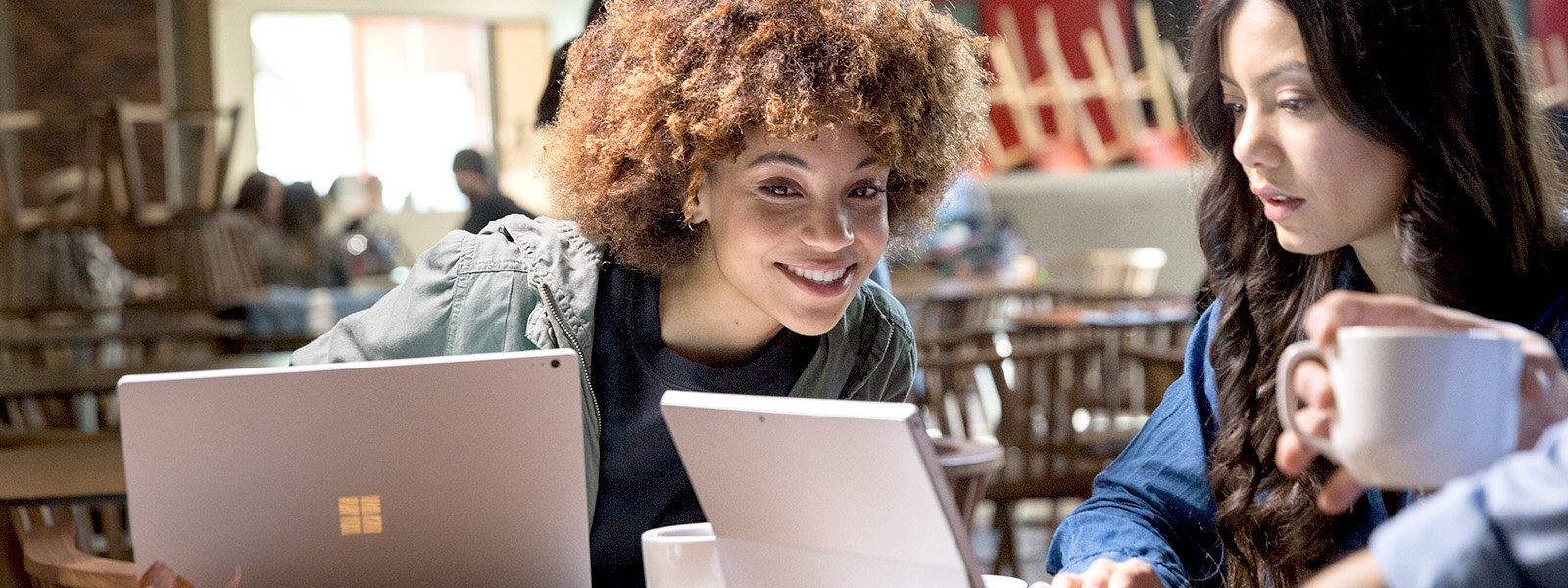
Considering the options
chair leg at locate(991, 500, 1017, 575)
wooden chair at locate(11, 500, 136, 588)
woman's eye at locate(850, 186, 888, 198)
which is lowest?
chair leg at locate(991, 500, 1017, 575)

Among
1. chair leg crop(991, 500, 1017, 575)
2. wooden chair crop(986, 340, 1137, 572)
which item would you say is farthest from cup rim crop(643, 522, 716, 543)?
chair leg crop(991, 500, 1017, 575)

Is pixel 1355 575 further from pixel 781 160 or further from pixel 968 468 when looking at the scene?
pixel 968 468

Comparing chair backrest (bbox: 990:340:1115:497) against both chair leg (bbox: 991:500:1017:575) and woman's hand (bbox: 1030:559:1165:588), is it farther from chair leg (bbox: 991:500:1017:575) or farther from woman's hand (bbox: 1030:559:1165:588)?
woman's hand (bbox: 1030:559:1165:588)

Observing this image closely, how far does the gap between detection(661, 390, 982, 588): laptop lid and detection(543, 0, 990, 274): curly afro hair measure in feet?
1.48

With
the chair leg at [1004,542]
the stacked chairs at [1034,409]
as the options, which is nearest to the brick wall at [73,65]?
the stacked chairs at [1034,409]

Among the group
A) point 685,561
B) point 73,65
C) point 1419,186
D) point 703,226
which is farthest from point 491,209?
point 73,65

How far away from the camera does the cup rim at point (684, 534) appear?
980 millimetres

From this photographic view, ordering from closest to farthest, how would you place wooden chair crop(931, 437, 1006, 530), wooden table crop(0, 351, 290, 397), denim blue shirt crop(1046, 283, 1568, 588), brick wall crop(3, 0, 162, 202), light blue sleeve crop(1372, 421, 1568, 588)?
light blue sleeve crop(1372, 421, 1568, 588) → denim blue shirt crop(1046, 283, 1568, 588) → wooden chair crop(931, 437, 1006, 530) → wooden table crop(0, 351, 290, 397) → brick wall crop(3, 0, 162, 202)

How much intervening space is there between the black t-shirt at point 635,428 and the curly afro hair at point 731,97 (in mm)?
86

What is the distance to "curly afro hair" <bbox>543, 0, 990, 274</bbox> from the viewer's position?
4.27 feet

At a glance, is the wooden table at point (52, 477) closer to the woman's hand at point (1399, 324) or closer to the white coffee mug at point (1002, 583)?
the white coffee mug at point (1002, 583)

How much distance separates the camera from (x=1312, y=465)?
1.19m

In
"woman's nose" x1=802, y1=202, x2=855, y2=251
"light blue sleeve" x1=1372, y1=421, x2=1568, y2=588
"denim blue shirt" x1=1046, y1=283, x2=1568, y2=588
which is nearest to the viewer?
"light blue sleeve" x1=1372, y1=421, x2=1568, y2=588

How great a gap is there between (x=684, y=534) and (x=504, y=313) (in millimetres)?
495
